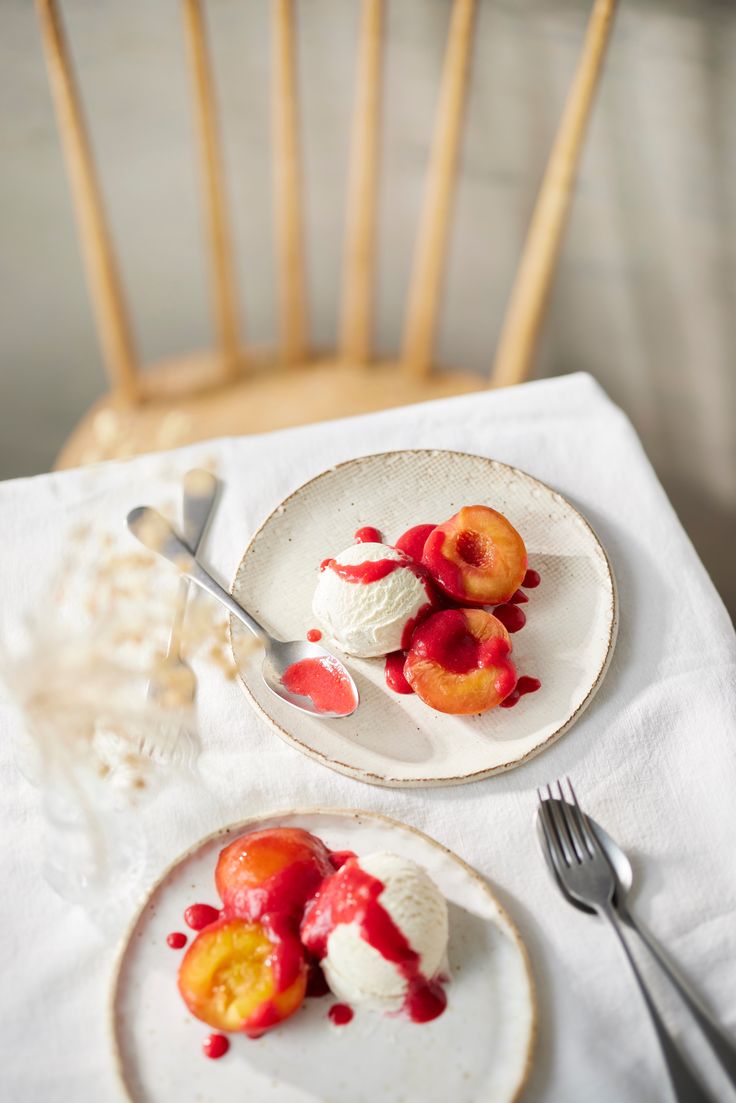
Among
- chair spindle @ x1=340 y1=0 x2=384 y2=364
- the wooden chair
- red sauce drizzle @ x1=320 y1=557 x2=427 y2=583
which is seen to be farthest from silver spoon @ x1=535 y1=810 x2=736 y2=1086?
chair spindle @ x1=340 y1=0 x2=384 y2=364

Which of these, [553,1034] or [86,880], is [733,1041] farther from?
[86,880]

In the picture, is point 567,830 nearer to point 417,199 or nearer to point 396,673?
point 396,673

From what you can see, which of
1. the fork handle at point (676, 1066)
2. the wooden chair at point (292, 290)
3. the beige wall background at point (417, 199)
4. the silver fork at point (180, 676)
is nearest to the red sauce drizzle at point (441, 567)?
the silver fork at point (180, 676)

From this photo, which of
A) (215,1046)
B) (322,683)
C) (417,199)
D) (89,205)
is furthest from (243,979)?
(417,199)

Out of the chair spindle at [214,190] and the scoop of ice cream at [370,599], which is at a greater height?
the chair spindle at [214,190]

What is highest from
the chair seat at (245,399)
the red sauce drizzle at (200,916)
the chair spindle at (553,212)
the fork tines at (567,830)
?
the chair spindle at (553,212)

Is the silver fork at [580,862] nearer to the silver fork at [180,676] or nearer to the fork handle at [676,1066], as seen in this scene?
the fork handle at [676,1066]

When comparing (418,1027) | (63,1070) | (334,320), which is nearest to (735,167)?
(334,320)
